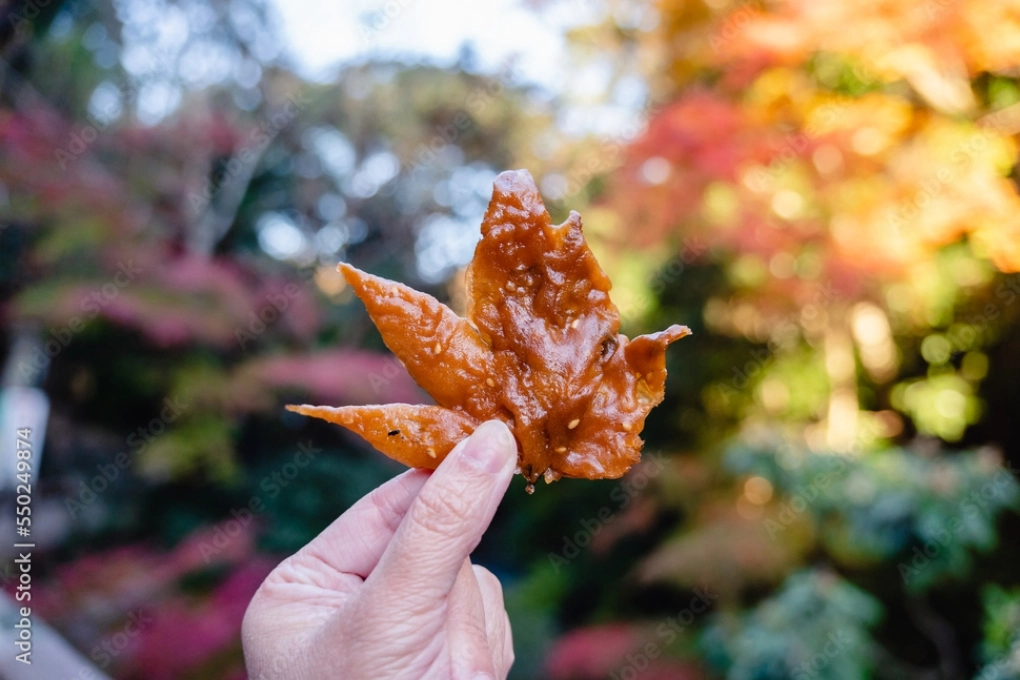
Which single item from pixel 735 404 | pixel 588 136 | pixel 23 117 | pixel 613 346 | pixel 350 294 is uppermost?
pixel 613 346

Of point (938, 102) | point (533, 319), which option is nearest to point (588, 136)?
point (938, 102)

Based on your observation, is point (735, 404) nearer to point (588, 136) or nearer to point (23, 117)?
point (588, 136)

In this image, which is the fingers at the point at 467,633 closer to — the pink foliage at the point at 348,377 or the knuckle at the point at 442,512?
the knuckle at the point at 442,512

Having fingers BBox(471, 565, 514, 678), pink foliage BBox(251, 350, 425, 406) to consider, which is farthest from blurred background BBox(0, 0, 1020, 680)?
fingers BBox(471, 565, 514, 678)

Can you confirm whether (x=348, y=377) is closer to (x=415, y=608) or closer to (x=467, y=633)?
(x=467, y=633)

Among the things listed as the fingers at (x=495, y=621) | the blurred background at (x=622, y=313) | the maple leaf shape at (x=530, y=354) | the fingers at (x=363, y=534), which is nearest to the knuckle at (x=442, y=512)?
the maple leaf shape at (x=530, y=354)

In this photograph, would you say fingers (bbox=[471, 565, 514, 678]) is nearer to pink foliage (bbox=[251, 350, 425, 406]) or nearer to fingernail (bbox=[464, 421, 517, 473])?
fingernail (bbox=[464, 421, 517, 473])

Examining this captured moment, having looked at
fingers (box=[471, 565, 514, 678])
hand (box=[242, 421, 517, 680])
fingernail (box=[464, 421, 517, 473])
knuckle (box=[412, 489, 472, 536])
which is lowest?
fingers (box=[471, 565, 514, 678])
